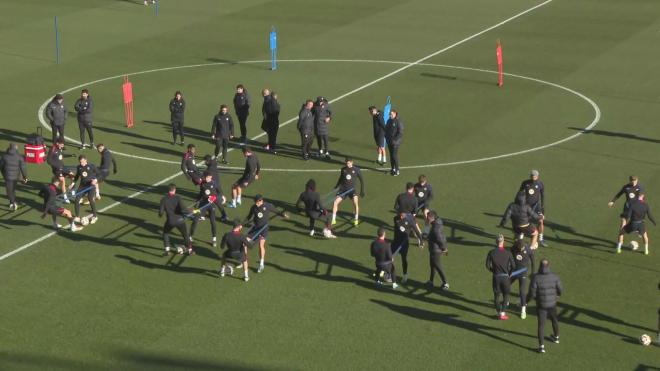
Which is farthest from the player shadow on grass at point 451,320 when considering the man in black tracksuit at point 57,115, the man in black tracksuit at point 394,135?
the man in black tracksuit at point 57,115

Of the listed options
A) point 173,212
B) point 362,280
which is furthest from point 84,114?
point 362,280

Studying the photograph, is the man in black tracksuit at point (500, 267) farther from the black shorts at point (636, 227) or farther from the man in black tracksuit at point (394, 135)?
the man in black tracksuit at point (394, 135)

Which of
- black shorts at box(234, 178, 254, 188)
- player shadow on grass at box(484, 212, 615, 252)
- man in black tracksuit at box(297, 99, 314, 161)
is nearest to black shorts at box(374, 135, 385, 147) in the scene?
man in black tracksuit at box(297, 99, 314, 161)

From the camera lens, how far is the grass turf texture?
79.7 ft

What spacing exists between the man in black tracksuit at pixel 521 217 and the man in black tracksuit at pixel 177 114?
47.0 feet

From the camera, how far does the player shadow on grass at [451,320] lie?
24.8 metres

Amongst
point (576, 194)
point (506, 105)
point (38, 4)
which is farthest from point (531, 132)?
point (38, 4)

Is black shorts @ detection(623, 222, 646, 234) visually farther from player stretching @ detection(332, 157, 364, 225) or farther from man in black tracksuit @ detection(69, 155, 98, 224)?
man in black tracksuit @ detection(69, 155, 98, 224)

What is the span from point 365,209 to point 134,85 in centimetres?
1905

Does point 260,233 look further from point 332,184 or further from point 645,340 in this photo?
point 645,340

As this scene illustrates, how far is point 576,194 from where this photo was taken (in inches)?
1353

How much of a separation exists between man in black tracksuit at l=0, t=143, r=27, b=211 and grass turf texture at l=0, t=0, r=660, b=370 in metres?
0.76

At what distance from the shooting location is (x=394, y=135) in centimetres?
3581

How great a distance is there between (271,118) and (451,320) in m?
15.1
